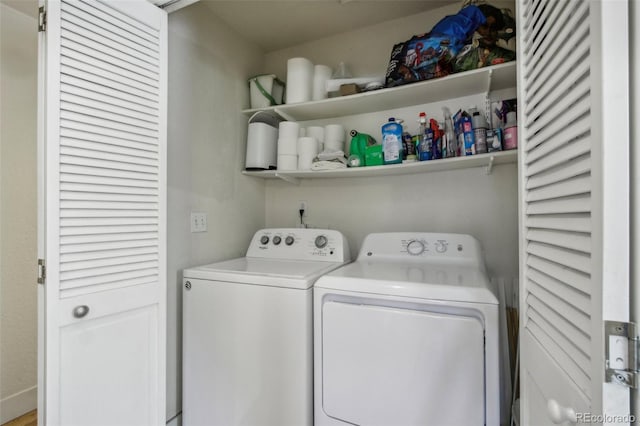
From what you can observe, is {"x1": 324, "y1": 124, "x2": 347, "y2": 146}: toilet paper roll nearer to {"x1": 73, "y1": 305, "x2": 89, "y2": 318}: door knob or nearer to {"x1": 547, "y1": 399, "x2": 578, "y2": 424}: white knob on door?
{"x1": 73, "y1": 305, "x2": 89, "y2": 318}: door knob

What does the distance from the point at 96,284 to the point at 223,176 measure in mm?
1059

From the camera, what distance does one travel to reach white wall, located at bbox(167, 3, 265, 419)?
1.70m

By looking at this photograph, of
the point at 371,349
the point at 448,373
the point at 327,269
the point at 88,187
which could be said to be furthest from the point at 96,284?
the point at 448,373

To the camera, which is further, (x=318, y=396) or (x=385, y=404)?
(x=318, y=396)

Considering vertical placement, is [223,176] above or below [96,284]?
above

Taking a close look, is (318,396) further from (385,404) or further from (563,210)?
(563,210)

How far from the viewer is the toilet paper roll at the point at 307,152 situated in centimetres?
204

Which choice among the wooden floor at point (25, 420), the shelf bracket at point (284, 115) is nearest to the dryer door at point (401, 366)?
the shelf bracket at point (284, 115)

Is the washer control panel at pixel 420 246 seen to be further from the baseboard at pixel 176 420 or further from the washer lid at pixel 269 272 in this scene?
the baseboard at pixel 176 420

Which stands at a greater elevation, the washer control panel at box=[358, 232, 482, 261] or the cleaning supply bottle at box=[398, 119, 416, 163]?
the cleaning supply bottle at box=[398, 119, 416, 163]

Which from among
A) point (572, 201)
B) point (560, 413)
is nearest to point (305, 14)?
point (572, 201)

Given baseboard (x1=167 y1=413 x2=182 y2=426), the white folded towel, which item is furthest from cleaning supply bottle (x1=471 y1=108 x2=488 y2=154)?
baseboard (x1=167 y1=413 x2=182 y2=426)

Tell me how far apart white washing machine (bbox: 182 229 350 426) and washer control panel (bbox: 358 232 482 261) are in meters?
0.31

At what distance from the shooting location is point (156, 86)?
1353 mm
